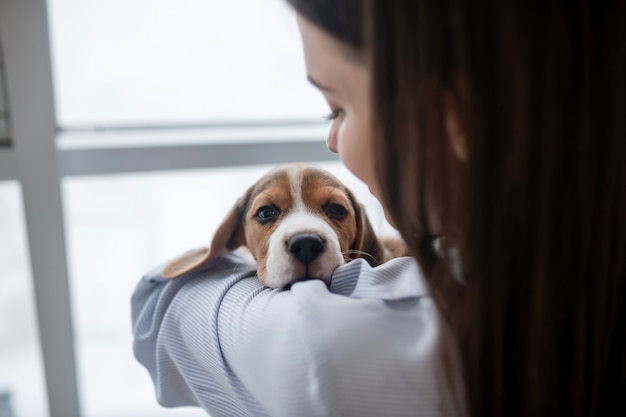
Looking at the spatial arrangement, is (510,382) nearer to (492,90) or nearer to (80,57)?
(492,90)

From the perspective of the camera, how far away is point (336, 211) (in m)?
0.80

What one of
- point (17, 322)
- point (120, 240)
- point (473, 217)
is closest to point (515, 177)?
point (473, 217)

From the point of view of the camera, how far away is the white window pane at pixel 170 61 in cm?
110

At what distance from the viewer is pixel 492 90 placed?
1.34 feet

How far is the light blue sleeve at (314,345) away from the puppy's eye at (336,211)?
16 cm

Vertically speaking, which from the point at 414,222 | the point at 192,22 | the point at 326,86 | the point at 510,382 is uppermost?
the point at 192,22

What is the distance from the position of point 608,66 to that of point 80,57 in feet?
3.34

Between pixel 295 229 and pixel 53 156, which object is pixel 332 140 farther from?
pixel 53 156

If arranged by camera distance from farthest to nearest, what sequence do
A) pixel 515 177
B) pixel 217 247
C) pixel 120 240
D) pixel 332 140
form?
pixel 120 240 → pixel 217 247 → pixel 332 140 → pixel 515 177

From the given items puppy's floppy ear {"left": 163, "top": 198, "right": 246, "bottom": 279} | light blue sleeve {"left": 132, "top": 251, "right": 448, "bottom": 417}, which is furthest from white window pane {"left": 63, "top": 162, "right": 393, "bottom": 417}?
light blue sleeve {"left": 132, "top": 251, "right": 448, "bottom": 417}

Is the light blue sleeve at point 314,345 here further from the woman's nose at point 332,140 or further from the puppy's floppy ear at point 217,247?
the woman's nose at point 332,140

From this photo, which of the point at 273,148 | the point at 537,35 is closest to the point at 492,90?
the point at 537,35

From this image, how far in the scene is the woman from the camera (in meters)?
→ 0.40

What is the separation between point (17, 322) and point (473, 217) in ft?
3.78
